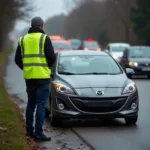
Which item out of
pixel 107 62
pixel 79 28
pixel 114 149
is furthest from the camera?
pixel 79 28

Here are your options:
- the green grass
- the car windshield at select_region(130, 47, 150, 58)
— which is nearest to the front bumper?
the green grass

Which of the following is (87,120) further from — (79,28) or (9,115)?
(79,28)

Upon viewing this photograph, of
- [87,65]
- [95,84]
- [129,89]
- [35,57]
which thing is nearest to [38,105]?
[35,57]

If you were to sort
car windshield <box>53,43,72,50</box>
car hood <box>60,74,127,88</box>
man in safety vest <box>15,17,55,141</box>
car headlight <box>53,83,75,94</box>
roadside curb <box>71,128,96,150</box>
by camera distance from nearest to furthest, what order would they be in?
1. man in safety vest <box>15,17,55,141</box>
2. roadside curb <box>71,128,96,150</box>
3. car headlight <box>53,83,75,94</box>
4. car hood <box>60,74,127,88</box>
5. car windshield <box>53,43,72,50</box>

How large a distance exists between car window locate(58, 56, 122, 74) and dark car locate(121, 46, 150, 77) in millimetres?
13620

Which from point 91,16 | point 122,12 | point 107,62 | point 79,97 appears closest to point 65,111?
point 79,97

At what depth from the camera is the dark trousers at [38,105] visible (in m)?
8.89

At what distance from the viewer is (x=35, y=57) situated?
886 centimetres

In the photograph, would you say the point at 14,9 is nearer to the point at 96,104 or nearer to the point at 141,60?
the point at 141,60

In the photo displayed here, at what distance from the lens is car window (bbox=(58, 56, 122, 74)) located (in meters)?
11.9

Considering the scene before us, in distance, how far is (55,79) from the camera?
37.4 ft

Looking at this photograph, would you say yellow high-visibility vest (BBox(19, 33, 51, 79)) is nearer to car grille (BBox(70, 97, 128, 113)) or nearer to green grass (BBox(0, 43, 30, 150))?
green grass (BBox(0, 43, 30, 150))

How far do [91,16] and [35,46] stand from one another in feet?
311

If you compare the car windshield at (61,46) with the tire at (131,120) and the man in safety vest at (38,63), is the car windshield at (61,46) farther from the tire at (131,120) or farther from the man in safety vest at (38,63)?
the man in safety vest at (38,63)
